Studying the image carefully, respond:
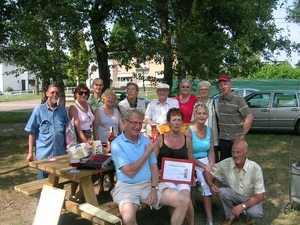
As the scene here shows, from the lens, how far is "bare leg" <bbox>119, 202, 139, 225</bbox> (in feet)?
11.1

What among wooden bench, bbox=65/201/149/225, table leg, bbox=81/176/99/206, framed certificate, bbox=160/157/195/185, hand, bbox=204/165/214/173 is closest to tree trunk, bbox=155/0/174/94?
hand, bbox=204/165/214/173

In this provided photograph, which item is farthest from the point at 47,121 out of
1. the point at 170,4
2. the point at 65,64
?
the point at 170,4

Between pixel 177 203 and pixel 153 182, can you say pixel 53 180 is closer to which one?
pixel 153 182

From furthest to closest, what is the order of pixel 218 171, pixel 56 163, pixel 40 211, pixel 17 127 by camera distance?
pixel 17 127 → pixel 218 171 → pixel 56 163 → pixel 40 211

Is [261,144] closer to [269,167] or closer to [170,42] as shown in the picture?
[269,167]

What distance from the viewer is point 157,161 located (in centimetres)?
416

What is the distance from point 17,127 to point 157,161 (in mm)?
9749

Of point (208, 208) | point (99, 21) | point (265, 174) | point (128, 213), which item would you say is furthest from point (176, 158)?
point (99, 21)

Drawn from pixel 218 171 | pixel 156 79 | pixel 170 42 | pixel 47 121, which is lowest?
pixel 218 171

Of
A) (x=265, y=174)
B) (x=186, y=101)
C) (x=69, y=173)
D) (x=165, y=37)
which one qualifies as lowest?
(x=265, y=174)

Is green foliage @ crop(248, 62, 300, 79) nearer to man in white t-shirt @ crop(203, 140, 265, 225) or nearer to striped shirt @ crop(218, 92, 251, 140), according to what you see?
striped shirt @ crop(218, 92, 251, 140)

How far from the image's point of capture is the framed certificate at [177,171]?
3.93 meters

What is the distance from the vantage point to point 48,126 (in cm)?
421

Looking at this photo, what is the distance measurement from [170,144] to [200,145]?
0.53 meters
